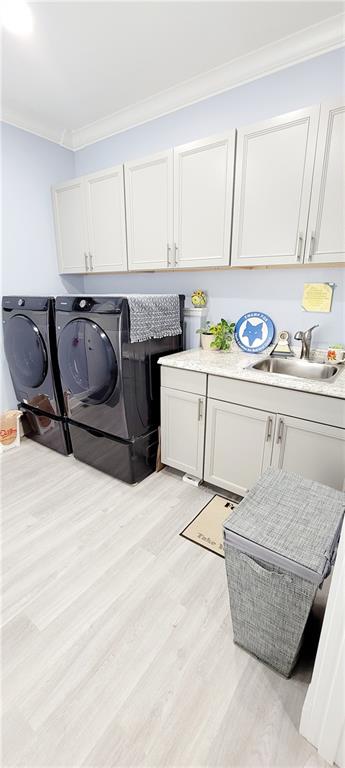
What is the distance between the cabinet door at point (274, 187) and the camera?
1.57 m

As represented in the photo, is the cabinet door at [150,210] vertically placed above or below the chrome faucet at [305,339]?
above

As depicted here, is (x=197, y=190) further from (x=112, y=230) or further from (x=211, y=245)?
(x=112, y=230)

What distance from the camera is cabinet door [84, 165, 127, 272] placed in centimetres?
231

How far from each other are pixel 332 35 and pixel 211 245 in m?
1.13

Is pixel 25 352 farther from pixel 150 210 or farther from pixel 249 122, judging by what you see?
pixel 249 122

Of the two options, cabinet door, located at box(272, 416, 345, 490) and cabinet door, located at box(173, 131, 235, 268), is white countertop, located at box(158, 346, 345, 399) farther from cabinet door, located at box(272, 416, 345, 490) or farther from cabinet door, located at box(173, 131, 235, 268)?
cabinet door, located at box(173, 131, 235, 268)

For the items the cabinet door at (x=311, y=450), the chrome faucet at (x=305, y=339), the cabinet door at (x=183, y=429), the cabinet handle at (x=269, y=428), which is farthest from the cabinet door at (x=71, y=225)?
the cabinet door at (x=311, y=450)

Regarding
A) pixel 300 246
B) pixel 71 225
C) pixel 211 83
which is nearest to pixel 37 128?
pixel 71 225

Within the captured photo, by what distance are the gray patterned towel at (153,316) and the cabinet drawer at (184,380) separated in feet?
0.83

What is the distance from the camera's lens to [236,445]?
6.01ft

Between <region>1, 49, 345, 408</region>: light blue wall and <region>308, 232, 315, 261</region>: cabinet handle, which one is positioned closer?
<region>308, 232, 315, 261</region>: cabinet handle

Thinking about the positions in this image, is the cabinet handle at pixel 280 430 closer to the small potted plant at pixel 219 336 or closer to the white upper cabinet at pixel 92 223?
the small potted plant at pixel 219 336

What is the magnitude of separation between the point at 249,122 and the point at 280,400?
1748 mm

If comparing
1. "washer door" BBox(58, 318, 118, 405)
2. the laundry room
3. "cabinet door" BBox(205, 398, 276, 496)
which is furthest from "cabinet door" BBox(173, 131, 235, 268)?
"cabinet door" BBox(205, 398, 276, 496)
